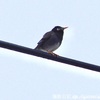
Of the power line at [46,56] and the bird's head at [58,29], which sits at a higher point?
the power line at [46,56]

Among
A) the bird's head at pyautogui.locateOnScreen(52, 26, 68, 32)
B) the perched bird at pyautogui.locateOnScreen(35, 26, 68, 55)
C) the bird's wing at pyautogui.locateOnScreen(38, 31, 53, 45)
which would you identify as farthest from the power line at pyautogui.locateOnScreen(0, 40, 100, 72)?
the bird's head at pyautogui.locateOnScreen(52, 26, 68, 32)

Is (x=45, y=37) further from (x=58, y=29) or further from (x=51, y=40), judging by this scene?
(x=58, y=29)

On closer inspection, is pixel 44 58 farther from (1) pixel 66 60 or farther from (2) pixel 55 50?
(2) pixel 55 50

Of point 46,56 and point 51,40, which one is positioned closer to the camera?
point 46,56

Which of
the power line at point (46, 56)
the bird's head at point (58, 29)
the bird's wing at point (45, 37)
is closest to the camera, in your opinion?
the power line at point (46, 56)

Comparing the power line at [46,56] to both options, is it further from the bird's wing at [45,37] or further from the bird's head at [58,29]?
the bird's head at [58,29]

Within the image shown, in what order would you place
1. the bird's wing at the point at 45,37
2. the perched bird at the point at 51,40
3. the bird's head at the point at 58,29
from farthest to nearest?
the bird's head at the point at 58,29
the bird's wing at the point at 45,37
the perched bird at the point at 51,40

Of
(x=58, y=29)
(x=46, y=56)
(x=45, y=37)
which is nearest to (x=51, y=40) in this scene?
(x=45, y=37)

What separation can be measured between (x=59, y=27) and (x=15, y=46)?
603 centimetres

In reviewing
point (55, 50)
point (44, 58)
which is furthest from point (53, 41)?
point (44, 58)

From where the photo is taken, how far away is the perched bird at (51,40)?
9727 millimetres

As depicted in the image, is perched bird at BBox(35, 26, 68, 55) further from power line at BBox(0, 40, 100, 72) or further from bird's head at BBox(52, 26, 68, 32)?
power line at BBox(0, 40, 100, 72)

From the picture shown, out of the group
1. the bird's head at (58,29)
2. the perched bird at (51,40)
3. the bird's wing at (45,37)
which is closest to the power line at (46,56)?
the perched bird at (51,40)

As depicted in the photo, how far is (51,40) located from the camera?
1016 cm
